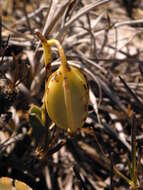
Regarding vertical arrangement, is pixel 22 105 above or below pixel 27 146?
above

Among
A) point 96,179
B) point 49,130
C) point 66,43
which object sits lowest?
point 96,179

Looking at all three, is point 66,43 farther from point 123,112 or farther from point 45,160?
point 45,160

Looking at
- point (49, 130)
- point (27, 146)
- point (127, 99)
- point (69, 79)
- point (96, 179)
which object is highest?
point (69, 79)

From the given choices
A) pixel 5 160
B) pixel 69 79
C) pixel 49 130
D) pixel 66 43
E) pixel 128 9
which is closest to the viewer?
pixel 69 79

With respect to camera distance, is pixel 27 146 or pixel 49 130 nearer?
pixel 49 130

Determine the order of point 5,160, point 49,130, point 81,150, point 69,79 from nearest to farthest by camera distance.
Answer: point 69,79 → point 49,130 → point 5,160 → point 81,150

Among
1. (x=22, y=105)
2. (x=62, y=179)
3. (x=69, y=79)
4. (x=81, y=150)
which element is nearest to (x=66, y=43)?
(x=22, y=105)

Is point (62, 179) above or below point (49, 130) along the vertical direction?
below

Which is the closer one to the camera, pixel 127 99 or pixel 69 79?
pixel 69 79

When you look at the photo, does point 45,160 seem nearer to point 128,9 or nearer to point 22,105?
point 22,105
